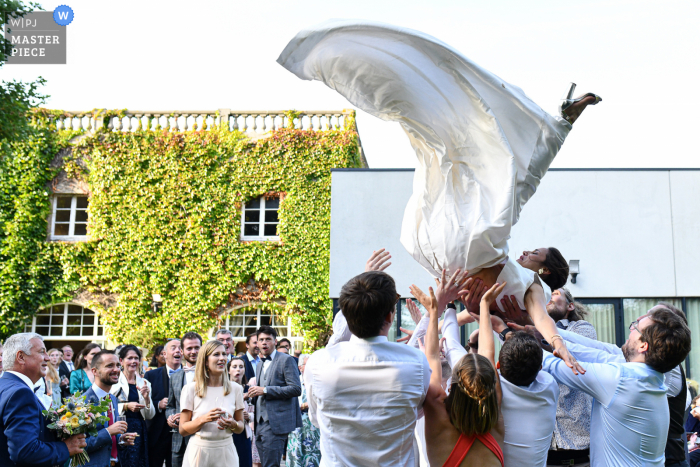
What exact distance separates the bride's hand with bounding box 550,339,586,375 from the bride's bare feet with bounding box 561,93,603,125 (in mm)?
1103

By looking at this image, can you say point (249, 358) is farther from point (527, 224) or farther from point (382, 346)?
point (527, 224)

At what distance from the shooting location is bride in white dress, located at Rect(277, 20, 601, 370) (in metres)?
2.77

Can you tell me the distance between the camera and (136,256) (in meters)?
16.0

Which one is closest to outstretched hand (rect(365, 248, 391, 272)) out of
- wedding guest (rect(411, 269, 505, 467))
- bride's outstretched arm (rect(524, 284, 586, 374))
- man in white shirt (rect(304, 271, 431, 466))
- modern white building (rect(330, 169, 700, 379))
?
man in white shirt (rect(304, 271, 431, 466))

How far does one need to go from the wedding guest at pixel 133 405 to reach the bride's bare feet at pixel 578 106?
451 centimetres

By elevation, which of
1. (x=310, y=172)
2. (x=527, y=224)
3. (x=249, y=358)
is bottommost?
(x=249, y=358)

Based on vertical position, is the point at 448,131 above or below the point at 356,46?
below

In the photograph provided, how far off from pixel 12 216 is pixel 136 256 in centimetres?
342

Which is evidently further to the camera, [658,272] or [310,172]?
[310,172]

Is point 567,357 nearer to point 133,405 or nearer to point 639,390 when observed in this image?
point 639,390

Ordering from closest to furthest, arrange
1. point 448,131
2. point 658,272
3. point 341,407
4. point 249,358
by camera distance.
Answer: point 341,407 < point 448,131 < point 249,358 < point 658,272

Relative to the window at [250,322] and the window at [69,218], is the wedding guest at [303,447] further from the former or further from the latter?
the window at [69,218]

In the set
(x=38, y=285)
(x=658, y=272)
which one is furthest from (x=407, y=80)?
(x=38, y=285)

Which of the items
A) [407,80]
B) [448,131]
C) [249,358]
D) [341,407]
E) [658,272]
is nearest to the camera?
[341,407]
